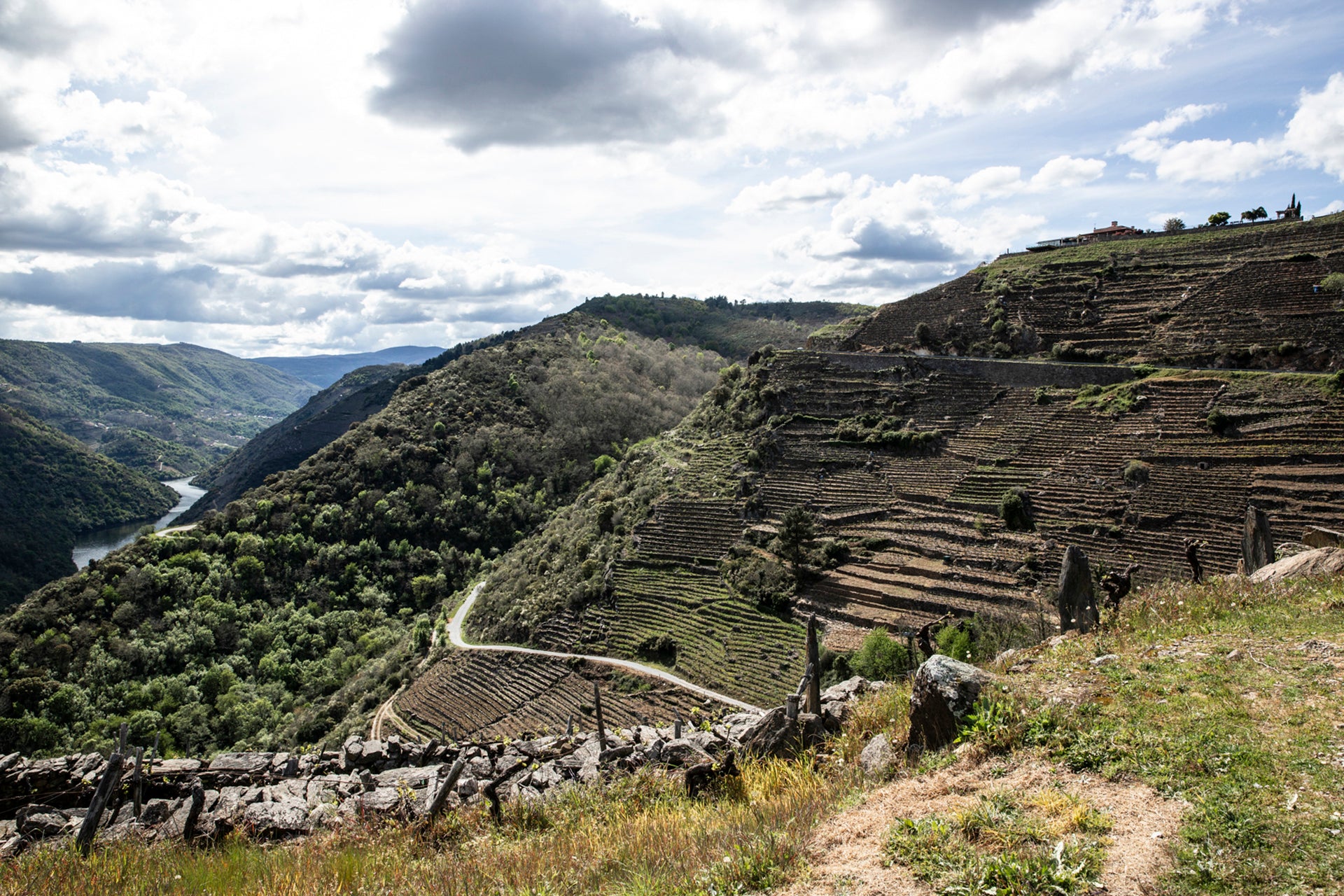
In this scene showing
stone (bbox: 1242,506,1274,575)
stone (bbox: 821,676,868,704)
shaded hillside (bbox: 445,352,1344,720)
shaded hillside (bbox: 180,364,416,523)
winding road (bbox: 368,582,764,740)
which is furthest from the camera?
Answer: shaded hillside (bbox: 180,364,416,523)

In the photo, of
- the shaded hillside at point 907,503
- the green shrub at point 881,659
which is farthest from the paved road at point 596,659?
the green shrub at point 881,659

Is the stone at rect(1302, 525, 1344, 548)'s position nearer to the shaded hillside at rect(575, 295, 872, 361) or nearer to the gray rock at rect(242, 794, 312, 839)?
the gray rock at rect(242, 794, 312, 839)

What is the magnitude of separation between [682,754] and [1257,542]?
1152cm

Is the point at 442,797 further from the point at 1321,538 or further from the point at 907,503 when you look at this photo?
the point at 907,503

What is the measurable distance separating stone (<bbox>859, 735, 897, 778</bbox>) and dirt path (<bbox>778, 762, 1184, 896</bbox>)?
1.22ft

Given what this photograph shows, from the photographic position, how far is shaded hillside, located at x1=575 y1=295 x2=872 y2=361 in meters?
112

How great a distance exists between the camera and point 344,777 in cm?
973

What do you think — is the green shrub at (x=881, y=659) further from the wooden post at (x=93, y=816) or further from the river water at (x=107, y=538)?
the river water at (x=107, y=538)

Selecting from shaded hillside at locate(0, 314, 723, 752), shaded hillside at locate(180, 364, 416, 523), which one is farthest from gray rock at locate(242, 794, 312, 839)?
shaded hillside at locate(180, 364, 416, 523)

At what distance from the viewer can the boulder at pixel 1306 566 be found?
898 cm

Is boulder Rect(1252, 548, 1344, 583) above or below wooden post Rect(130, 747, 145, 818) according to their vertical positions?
above

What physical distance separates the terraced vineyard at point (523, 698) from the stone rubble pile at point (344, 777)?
11.5 metres

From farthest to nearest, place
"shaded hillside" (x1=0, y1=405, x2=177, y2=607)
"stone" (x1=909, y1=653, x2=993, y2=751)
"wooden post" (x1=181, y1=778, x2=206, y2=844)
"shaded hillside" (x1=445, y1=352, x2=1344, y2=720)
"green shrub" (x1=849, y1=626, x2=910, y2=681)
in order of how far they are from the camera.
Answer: "shaded hillside" (x1=0, y1=405, x2=177, y2=607) < "shaded hillside" (x1=445, y1=352, x2=1344, y2=720) < "green shrub" (x1=849, y1=626, x2=910, y2=681) < "wooden post" (x1=181, y1=778, x2=206, y2=844) < "stone" (x1=909, y1=653, x2=993, y2=751)

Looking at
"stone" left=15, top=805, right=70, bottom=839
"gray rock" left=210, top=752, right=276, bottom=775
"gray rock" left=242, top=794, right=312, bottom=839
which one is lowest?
"gray rock" left=210, top=752, right=276, bottom=775
